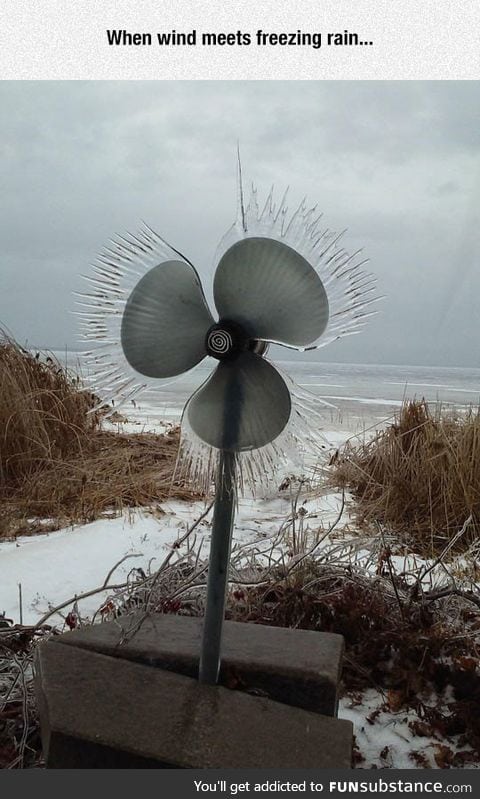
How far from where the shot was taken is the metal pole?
4.65ft

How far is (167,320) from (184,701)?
0.89 metres

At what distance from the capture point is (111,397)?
145 centimetres

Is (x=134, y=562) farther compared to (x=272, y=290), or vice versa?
(x=134, y=562)

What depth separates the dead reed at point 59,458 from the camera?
3.75 meters

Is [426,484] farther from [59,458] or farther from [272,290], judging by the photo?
[272,290]

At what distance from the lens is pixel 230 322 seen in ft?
4.34

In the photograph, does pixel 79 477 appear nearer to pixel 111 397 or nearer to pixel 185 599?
pixel 185 599

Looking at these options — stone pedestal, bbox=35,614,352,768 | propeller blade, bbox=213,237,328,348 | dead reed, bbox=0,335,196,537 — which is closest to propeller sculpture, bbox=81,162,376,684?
propeller blade, bbox=213,237,328,348

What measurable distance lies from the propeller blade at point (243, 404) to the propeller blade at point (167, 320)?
77mm

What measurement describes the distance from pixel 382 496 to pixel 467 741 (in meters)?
2.07

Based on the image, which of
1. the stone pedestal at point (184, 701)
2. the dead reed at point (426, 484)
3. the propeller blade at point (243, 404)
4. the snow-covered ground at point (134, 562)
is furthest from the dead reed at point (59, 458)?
the propeller blade at point (243, 404)

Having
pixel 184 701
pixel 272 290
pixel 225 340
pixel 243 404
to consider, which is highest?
pixel 272 290

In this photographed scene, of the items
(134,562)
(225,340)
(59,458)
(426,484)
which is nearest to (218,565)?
(225,340)

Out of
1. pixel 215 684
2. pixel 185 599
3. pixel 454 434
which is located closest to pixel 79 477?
pixel 185 599
